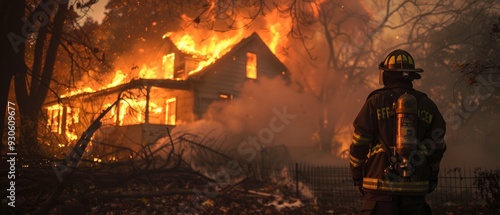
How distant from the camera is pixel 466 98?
1085 inches

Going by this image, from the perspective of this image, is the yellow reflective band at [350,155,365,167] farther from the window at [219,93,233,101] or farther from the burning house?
the window at [219,93,233,101]

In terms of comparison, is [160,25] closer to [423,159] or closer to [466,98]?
[466,98]

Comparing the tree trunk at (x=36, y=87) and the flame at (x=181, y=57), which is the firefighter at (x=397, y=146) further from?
the flame at (x=181, y=57)

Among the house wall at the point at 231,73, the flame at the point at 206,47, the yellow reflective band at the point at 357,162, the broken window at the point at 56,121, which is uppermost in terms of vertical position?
the flame at the point at 206,47

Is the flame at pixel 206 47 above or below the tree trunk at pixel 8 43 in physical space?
above

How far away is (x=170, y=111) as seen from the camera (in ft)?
77.6

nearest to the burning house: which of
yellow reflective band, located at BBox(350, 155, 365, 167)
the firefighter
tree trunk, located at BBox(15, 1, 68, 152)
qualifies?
tree trunk, located at BBox(15, 1, 68, 152)

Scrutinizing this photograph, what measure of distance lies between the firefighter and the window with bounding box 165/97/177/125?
1946 centimetres

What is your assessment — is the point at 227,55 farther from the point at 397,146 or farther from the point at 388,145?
the point at 397,146

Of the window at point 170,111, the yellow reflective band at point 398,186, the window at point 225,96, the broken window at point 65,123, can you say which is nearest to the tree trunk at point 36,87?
the broken window at point 65,123

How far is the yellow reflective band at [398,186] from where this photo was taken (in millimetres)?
4039

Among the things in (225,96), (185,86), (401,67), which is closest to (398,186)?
(401,67)

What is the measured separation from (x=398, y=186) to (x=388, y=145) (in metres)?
0.41

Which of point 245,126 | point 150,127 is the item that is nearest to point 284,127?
point 245,126
